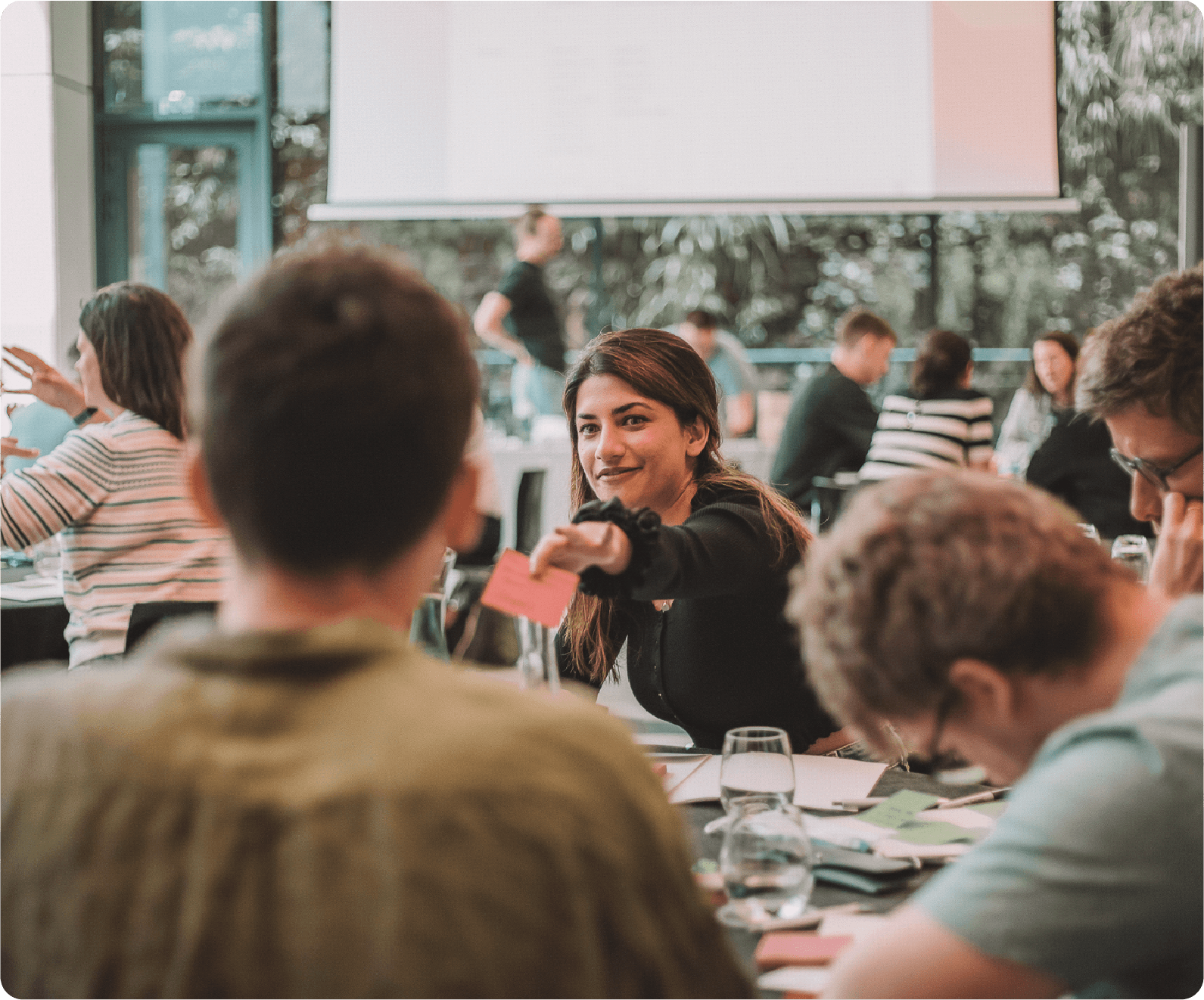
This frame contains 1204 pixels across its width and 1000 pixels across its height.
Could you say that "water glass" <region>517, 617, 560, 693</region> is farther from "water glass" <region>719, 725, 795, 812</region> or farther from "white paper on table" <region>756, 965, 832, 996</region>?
"white paper on table" <region>756, 965, 832, 996</region>

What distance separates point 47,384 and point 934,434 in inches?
141

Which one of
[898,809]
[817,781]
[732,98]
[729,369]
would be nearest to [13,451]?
[817,781]

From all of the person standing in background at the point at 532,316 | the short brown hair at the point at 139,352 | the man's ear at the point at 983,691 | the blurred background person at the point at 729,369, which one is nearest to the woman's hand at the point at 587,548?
the man's ear at the point at 983,691

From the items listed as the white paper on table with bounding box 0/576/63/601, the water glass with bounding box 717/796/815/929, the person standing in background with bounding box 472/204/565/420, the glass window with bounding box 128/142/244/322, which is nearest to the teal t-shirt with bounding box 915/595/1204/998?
the water glass with bounding box 717/796/815/929

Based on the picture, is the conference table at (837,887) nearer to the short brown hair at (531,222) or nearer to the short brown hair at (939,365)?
the short brown hair at (939,365)

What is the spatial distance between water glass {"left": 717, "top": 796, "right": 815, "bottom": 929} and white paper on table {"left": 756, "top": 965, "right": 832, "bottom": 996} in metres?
0.10

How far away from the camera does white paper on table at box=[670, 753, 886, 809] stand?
155cm

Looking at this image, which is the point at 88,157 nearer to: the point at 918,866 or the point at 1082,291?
the point at 1082,291

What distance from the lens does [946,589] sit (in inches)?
33.8

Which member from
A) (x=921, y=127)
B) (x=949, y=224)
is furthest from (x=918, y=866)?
(x=949, y=224)

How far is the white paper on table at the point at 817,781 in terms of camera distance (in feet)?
5.08

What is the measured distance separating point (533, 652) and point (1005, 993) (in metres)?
0.81

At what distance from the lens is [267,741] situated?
646 millimetres

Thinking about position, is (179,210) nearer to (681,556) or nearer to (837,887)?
(681,556)
